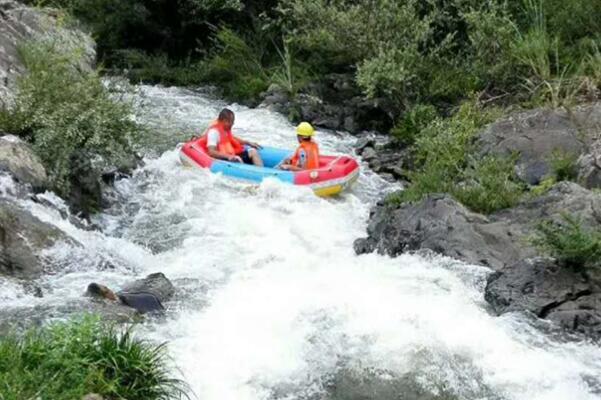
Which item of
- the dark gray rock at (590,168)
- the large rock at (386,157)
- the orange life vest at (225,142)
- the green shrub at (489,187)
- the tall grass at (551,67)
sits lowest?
the large rock at (386,157)

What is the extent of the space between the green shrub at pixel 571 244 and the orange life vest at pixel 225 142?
5155 mm

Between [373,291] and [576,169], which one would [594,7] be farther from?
[373,291]

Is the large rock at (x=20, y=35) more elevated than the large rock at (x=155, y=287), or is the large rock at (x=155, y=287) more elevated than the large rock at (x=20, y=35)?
the large rock at (x=20, y=35)

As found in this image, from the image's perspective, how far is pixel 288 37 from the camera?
15.6 m

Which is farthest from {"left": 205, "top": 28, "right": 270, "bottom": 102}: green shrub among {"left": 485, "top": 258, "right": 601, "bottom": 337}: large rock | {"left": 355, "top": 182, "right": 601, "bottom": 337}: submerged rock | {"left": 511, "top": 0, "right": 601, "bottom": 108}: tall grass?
{"left": 485, "top": 258, "right": 601, "bottom": 337}: large rock

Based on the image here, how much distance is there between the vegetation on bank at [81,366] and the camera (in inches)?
191

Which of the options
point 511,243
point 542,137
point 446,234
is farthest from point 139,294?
point 542,137

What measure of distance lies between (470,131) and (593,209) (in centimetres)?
332

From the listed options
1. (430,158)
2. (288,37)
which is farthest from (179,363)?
(288,37)

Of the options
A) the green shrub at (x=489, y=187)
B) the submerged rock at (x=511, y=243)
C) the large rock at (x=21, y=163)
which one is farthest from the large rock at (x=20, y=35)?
the green shrub at (x=489, y=187)

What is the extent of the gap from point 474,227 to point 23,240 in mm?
4377

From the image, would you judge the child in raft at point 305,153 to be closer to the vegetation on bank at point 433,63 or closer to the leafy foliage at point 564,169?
the vegetation on bank at point 433,63

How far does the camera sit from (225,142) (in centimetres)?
1204

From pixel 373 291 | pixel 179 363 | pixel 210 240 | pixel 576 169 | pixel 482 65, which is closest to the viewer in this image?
pixel 179 363
